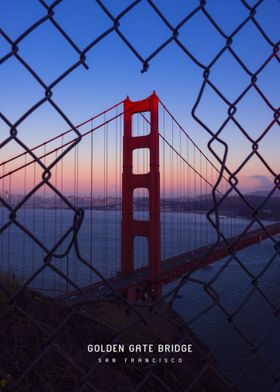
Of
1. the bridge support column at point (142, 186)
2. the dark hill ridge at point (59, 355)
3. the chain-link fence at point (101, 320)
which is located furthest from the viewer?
the bridge support column at point (142, 186)

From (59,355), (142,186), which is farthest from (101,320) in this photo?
(142,186)

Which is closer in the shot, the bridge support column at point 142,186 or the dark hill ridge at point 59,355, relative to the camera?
the dark hill ridge at point 59,355

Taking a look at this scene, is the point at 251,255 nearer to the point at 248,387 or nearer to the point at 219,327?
the point at 219,327

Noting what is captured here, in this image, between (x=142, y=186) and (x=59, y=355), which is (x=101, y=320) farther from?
(x=142, y=186)

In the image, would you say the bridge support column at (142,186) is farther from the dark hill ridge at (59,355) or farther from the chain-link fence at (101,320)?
the dark hill ridge at (59,355)

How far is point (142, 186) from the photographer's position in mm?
11195

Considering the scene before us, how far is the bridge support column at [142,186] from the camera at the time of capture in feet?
34.2

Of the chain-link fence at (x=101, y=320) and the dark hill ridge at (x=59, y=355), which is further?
the dark hill ridge at (x=59, y=355)

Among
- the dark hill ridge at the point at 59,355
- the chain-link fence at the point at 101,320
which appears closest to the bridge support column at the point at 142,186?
the chain-link fence at the point at 101,320

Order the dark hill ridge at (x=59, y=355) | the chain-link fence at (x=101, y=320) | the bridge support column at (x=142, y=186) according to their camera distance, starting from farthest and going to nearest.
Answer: the bridge support column at (x=142, y=186) < the dark hill ridge at (x=59, y=355) < the chain-link fence at (x=101, y=320)

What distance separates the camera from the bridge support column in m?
10.4

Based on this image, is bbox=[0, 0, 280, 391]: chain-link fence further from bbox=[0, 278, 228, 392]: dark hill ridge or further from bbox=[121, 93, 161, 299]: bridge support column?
bbox=[121, 93, 161, 299]: bridge support column

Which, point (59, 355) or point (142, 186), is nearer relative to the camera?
point (59, 355)

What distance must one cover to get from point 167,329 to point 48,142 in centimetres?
898
